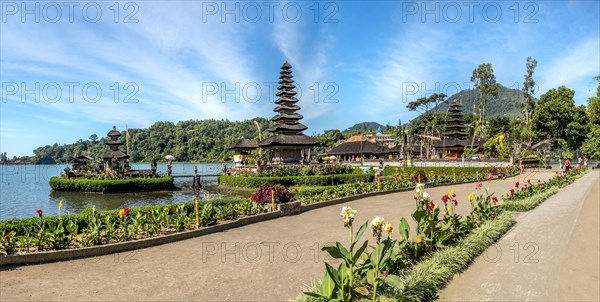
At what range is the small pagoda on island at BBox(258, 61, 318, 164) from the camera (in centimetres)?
4083

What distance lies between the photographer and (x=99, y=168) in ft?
140

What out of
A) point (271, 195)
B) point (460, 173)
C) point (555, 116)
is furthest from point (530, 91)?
point (271, 195)

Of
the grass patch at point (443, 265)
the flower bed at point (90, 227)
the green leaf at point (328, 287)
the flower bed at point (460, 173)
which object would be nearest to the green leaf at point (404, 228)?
the grass patch at point (443, 265)

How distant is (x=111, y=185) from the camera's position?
3142 cm

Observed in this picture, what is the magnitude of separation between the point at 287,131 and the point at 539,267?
37548mm

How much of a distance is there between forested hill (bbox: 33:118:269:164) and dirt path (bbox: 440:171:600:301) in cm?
9553

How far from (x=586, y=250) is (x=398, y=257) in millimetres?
4832

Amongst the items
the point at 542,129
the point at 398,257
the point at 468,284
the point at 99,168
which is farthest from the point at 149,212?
the point at 542,129

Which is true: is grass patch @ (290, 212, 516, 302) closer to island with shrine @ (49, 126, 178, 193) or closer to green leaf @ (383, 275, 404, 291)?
green leaf @ (383, 275, 404, 291)

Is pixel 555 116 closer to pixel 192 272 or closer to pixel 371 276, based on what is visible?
pixel 371 276

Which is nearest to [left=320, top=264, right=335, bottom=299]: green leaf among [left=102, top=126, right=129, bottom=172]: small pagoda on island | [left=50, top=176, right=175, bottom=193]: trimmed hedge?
[left=50, top=176, right=175, bottom=193]: trimmed hedge

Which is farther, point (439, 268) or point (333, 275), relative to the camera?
point (439, 268)

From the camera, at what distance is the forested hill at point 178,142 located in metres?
113

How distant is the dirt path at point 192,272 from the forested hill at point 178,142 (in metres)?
93.8
